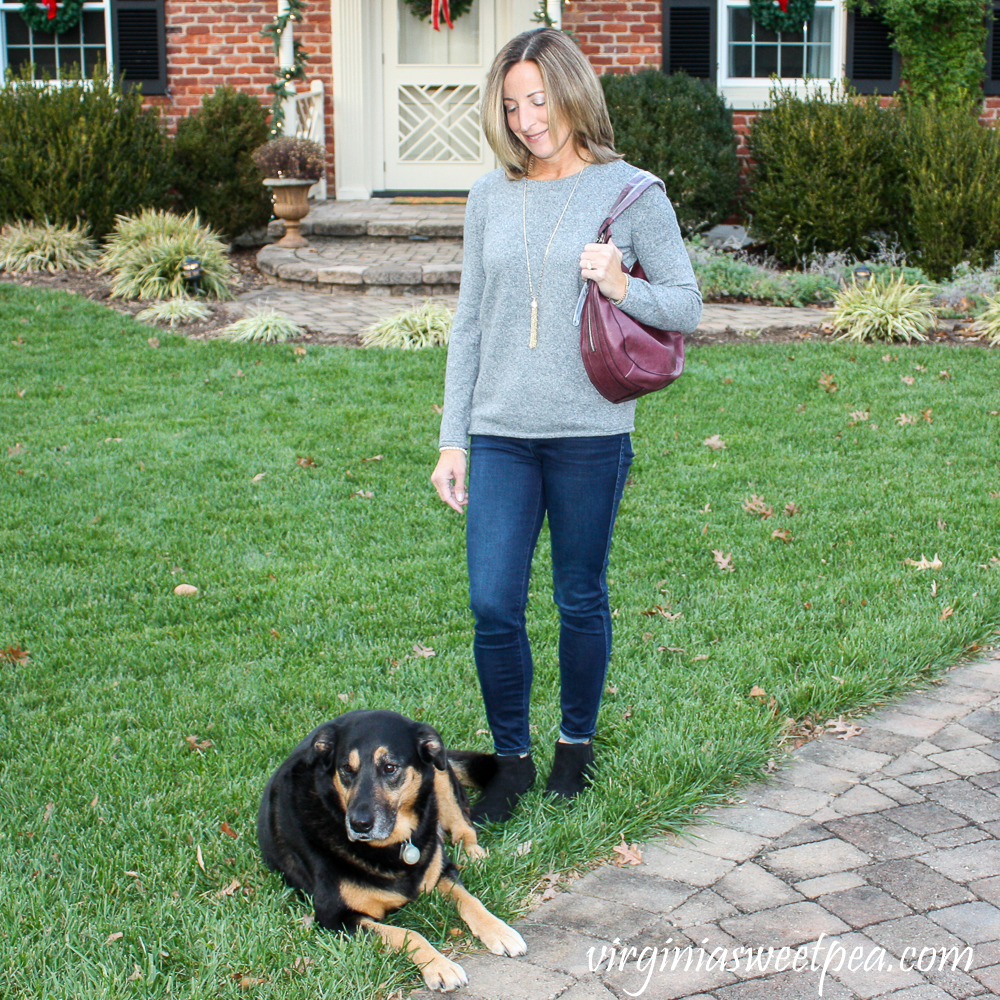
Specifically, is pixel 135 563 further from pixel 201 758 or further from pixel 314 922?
pixel 314 922

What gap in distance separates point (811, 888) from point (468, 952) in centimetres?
90

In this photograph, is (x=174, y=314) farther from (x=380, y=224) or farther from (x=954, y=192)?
(x=954, y=192)

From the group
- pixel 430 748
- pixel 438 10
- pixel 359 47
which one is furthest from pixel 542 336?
pixel 359 47

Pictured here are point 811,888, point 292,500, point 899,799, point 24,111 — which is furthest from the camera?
point 24,111

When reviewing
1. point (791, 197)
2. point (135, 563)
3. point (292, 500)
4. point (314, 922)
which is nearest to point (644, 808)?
point (314, 922)

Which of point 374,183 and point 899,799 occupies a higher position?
point 374,183

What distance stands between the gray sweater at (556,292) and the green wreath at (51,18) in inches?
463

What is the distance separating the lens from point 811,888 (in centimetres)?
293

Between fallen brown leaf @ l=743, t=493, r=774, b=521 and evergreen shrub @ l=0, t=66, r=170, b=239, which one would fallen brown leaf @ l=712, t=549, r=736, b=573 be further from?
evergreen shrub @ l=0, t=66, r=170, b=239

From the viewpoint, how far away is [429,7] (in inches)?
519

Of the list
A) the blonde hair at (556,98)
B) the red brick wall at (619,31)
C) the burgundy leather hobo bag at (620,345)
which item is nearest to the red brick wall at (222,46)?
the red brick wall at (619,31)

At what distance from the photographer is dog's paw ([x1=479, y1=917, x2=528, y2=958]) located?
8.87ft

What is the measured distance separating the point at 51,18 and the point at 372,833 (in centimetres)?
1276

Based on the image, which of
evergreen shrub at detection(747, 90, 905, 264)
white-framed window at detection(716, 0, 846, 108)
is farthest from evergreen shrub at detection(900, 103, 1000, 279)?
white-framed window at detection(716, 0, 846, 108)
